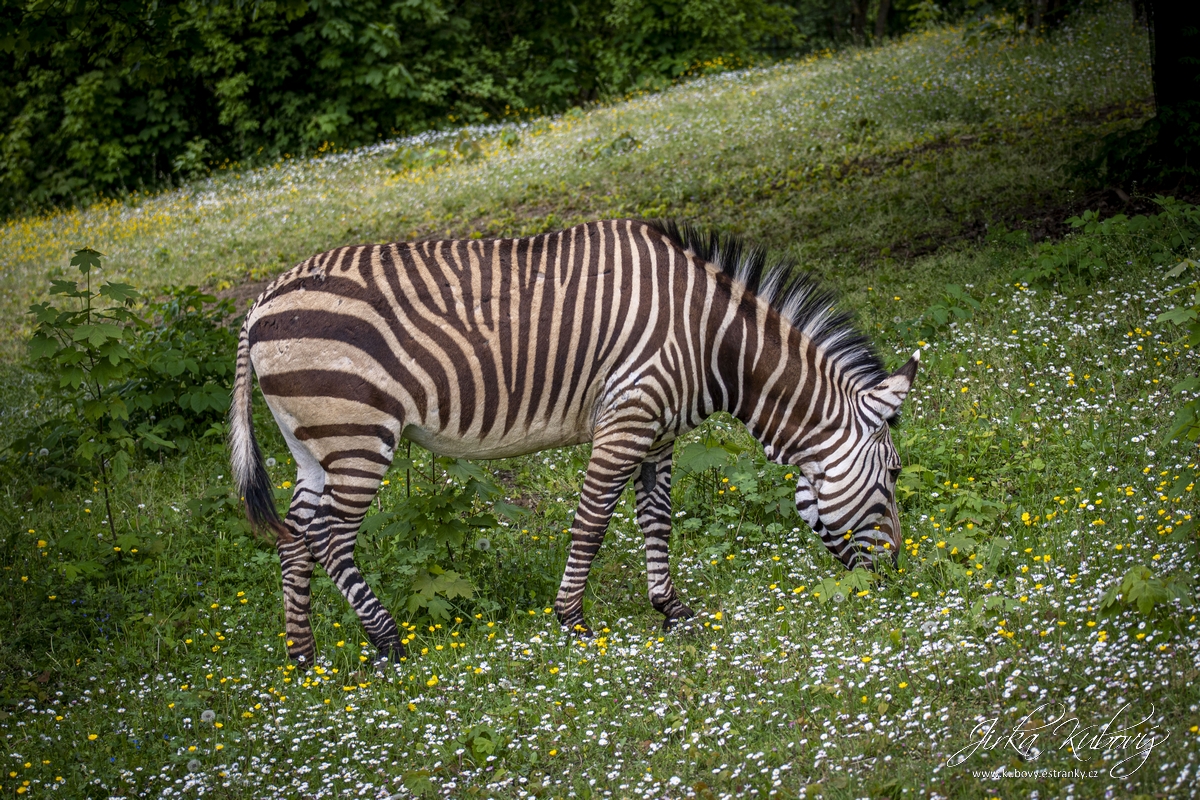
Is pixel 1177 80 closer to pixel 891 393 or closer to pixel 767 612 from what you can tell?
pixel 891 393

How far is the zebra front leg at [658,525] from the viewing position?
5.66m

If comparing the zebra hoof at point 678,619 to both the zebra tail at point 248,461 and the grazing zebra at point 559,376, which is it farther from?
the zebra tail at point 248,461

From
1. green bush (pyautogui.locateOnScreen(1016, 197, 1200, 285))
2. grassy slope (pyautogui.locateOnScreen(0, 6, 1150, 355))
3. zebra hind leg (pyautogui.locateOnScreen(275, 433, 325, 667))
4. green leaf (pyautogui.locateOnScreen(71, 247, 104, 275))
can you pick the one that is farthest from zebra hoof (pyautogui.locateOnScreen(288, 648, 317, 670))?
grassy slope (pyautogui.locateOnScreen(0, 6, 1150, 355))

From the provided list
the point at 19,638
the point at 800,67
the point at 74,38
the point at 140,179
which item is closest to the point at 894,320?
the point at 19,638

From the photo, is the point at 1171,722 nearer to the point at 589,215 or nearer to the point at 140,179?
the point at 589,215

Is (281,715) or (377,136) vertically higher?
(377,136)

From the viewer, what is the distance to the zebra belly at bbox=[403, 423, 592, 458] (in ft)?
18.3

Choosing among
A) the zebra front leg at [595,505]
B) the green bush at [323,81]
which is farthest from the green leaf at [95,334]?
the green bush at [323,81]

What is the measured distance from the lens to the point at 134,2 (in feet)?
29.0

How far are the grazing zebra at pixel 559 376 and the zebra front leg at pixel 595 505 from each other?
0.01 m

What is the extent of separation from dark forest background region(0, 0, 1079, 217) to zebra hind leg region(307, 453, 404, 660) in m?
17.2

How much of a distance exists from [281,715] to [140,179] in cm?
1994

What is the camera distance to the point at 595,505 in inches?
215

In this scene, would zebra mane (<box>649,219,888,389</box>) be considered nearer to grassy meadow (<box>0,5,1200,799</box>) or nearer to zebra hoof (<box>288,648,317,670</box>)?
grassy meadow (<box>0,5,1200,799</box>)
